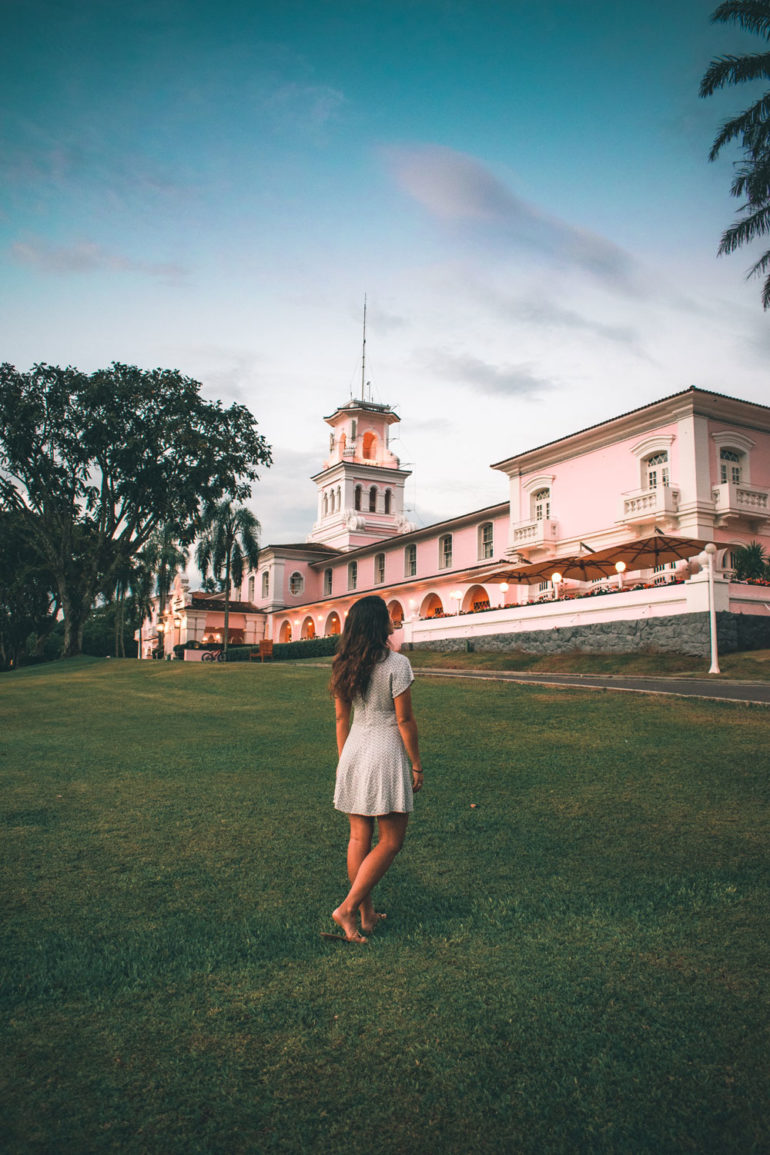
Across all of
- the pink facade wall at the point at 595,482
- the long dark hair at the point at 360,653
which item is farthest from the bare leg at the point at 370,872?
the pink facade wall at the point at 595,482

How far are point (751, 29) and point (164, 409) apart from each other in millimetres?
21614

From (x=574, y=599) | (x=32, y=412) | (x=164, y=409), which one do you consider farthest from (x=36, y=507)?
(x=574, y=599)

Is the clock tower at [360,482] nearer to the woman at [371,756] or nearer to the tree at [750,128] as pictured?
the tree at [750,128]

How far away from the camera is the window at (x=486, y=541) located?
137 feet

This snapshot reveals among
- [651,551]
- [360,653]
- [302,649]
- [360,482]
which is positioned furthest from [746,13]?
[360,482]

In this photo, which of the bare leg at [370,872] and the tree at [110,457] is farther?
the tree at [110,457]

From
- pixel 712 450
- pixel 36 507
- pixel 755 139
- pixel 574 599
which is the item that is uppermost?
pixel 755 139

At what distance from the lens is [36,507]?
102ft

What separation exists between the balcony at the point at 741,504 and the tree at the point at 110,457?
17.1m

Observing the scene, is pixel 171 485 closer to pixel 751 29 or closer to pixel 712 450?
pixel 712 450

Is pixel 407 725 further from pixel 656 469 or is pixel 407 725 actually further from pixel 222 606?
pixel 222 606

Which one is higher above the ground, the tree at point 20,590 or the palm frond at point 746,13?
the palm frond at point 746,13

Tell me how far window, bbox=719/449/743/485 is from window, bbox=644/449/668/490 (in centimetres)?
198

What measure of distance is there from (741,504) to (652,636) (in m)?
9.85
